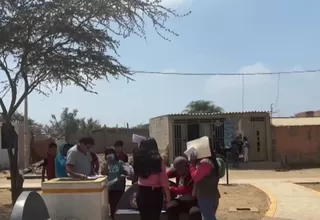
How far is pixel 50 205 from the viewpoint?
6.73m

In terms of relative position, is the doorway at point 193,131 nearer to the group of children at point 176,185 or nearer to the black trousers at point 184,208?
the group of children at point 176,185

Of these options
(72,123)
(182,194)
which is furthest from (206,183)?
(72,123)

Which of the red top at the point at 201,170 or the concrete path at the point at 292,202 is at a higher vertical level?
the red top at the point at 201,170

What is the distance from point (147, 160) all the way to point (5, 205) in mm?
7249

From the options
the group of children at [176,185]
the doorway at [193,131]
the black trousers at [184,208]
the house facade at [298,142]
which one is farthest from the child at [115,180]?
the house facade at [298,142]

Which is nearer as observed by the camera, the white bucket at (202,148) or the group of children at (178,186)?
the group of children at (178,186)

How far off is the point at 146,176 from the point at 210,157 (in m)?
0.86

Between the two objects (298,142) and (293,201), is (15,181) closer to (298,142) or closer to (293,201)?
(293,201)

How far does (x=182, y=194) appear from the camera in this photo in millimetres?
7570

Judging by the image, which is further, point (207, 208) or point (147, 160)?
point (207, 208)

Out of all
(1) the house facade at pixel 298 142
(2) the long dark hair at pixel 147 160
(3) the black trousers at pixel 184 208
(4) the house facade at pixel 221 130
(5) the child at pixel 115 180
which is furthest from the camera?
(4) the house facade at pixel 221 130

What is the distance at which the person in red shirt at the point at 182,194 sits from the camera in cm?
723

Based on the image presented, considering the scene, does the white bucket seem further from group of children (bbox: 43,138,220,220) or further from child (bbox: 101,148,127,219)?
child (bbox: 101,148,127,219)

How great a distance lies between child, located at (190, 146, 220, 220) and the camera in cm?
686
